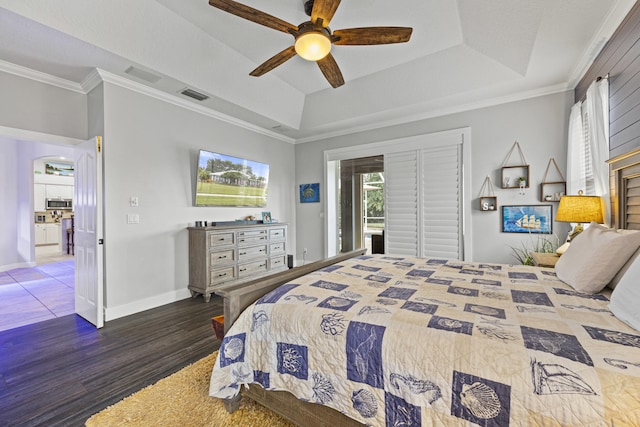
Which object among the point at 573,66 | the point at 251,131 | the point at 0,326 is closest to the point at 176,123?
the point at 251,131

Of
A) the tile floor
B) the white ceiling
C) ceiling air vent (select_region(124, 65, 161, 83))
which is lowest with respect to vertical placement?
the tile floor

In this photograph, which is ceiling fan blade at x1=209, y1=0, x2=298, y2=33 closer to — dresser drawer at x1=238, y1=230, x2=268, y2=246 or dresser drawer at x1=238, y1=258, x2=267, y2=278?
dresser drawer at x1=238, y1=230, x2=268, y2=246

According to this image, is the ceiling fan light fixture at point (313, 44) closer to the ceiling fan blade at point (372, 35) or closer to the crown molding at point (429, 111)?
the ceiling fan blade at point (372, 35)

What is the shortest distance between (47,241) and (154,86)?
25.0 feet

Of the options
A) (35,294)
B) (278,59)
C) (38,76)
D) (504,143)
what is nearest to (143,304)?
(35,294)

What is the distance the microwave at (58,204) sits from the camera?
26.6 ft

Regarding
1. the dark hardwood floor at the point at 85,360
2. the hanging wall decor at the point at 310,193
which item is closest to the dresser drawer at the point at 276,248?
the hanging wall decor at the point at 310,193

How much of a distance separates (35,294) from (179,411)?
395 centimetres

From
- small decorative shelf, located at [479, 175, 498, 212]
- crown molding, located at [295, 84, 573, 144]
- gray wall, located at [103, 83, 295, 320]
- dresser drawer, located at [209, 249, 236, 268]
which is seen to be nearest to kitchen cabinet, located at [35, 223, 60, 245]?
gray wall, located at [103, 83, 295, 320]

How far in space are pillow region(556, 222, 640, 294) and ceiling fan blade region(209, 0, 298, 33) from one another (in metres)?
2.58

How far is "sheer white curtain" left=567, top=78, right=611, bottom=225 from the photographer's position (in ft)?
7.95

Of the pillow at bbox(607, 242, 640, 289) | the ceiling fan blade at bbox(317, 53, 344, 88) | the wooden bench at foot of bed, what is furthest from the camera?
the ceiling fan blade at bbox(317, 53, 344, 88)

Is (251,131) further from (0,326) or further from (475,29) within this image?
(0,326)

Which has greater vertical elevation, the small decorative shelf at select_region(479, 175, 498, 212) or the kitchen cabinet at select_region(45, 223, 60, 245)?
the small decorative shelf at select_region(479, 175, 498, 212)
